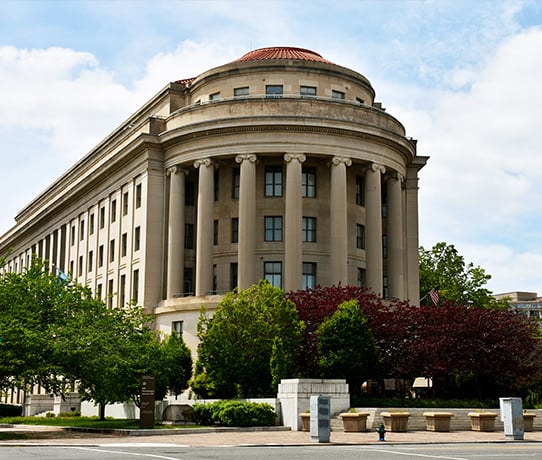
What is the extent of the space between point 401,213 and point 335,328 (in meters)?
21.2

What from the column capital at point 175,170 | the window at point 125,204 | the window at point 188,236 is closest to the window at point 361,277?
the window at point 188,236

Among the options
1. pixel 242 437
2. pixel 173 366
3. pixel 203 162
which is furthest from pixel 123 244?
pixel 242 437

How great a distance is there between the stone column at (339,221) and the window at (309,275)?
2344 millimetres

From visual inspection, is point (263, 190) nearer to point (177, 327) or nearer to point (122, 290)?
point (177, 327)

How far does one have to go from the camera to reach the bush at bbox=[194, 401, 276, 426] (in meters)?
39.3

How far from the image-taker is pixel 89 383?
39.9 meters

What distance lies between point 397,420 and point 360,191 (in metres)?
28.6

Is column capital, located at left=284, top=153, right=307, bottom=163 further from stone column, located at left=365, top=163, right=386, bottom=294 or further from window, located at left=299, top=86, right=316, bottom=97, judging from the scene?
window, located at left=299, top=86, right=316, bottom=97

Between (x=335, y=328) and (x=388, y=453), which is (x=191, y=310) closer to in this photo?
(x=335, y=328)

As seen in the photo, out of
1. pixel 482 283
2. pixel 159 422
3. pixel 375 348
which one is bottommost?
pixel 159 422

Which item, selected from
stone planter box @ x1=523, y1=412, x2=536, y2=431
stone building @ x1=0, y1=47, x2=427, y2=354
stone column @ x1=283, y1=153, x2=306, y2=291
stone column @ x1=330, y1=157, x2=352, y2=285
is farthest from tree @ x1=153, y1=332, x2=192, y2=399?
stone planter box @ x1=523, y1=412, x2=536, y2=431

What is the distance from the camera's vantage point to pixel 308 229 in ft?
196

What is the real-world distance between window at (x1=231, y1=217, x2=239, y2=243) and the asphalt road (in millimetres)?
31327

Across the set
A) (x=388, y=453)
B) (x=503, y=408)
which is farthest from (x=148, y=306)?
(x=388, y=453)
